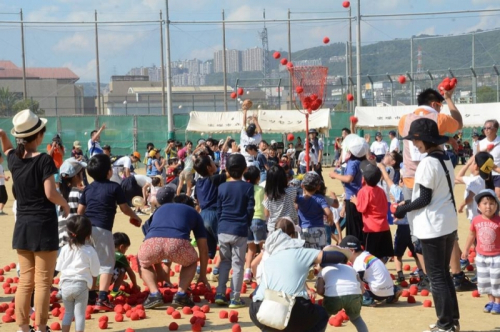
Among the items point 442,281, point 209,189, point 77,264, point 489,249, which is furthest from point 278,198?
point 77,264

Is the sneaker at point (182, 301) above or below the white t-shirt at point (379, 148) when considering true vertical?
below

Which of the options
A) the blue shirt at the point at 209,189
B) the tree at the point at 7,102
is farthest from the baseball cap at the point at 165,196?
the tree at the point at 7,102

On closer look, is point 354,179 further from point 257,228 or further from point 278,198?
point 257,228

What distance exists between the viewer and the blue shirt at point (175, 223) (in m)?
8.46

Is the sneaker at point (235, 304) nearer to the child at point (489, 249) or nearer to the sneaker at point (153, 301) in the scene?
the sneaker at point (153, 301)

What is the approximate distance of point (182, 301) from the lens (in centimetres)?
861

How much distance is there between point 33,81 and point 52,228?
8232cm

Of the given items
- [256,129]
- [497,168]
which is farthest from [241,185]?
[256,129]

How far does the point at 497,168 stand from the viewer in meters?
10.1

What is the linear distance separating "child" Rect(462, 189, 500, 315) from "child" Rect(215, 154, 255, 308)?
2.55 metres

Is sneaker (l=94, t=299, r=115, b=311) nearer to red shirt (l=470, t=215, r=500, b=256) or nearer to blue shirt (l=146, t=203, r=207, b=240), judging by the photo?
blue shirt (l=146, t=203, r=207, b=240)

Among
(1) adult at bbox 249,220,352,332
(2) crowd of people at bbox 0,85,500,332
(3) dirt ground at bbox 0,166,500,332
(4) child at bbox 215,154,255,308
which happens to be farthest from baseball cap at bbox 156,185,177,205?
(1) adult at bbox 249,220,352,332

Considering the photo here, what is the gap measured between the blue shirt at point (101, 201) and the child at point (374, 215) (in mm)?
2916

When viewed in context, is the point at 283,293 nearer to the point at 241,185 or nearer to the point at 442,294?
the point at 442,294
